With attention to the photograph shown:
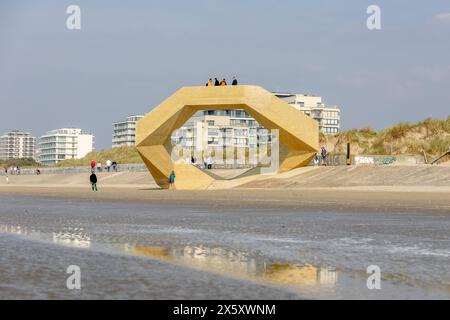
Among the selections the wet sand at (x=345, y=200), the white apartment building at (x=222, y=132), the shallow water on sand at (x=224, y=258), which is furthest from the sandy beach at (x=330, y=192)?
the white apartment building at (x=222, y=132)

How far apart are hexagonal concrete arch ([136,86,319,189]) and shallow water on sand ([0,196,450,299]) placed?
19.8 meters

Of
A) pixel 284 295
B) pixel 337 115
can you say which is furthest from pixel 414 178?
pixel 337 115

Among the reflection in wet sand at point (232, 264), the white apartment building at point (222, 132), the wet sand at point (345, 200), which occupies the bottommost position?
the wet sand at point (345, 200)

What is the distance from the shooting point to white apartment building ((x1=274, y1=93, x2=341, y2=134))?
168250 millimetres

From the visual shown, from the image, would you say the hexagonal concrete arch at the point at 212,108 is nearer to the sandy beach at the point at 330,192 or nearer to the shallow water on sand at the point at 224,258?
the sandy beach at the point at 330,192

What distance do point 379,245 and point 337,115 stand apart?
171421 millimetres

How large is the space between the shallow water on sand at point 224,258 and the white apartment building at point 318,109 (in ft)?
508

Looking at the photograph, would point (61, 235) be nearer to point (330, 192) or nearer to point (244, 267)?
point (244, 267)

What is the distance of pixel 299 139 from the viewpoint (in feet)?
112

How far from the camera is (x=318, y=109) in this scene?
169 metres

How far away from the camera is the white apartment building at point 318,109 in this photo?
168250mm

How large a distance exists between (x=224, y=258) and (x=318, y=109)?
162789mm

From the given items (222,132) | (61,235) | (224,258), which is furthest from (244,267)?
(222,132)
